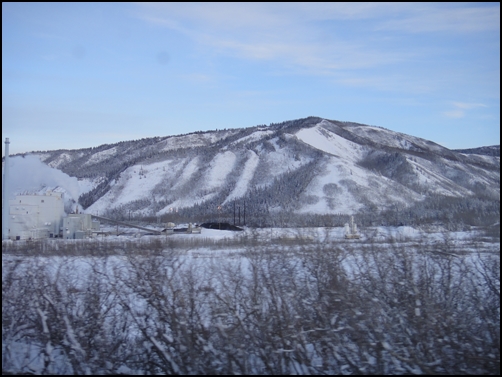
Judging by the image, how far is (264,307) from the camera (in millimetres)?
5410

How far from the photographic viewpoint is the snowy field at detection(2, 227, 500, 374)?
498cm

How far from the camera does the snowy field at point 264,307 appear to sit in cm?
498

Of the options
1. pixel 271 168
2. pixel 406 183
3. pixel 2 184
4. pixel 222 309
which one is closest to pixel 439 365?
pixel 222 309

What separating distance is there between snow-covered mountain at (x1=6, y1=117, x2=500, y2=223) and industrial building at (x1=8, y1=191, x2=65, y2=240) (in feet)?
9.10

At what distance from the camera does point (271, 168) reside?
54.9m

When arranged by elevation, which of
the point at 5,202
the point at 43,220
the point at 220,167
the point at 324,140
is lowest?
the point at 43,220

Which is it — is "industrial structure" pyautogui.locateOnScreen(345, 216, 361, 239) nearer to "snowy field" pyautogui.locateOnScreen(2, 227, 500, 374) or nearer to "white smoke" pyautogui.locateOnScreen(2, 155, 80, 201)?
"snowy field" pyautogui.locateOnScreen(2, 227, 500, 374)

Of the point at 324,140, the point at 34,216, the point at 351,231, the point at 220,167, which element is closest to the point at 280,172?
the point at 324,140

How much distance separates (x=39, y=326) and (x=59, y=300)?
0.36m

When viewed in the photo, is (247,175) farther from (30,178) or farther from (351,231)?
(351,231)

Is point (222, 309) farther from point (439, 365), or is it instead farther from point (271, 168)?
point (271, 168)

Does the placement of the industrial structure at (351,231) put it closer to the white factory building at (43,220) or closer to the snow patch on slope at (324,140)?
the white factory building at (43,220)

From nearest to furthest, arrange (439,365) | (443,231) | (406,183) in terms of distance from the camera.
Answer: (439,365) < (443,231) < (406,183)

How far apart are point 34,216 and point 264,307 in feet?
14.6
